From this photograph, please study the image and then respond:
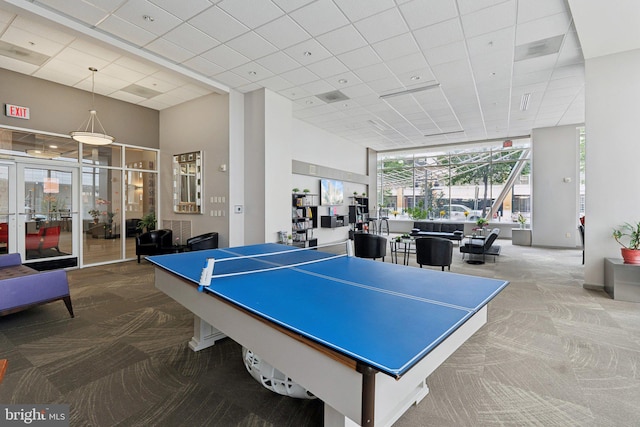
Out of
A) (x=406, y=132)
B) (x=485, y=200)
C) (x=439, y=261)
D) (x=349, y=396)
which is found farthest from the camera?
(x=485, y=200)

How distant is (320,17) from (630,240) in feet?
18.4

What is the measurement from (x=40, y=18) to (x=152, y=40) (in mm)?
1271

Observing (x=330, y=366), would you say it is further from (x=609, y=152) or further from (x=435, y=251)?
(x=609, y=152)

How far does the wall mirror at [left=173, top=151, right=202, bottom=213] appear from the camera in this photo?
7.11 metres

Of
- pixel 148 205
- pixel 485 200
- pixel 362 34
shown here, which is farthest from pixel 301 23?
pixel 485 200

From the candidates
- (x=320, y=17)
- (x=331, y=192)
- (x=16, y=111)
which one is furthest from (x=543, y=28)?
(x=16, y=111)

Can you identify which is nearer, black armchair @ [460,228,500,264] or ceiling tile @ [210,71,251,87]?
ceiling tile @ [210,71,251,87]

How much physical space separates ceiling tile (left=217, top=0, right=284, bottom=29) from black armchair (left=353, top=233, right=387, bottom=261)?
12.3ft

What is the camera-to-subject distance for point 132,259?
24.4ft

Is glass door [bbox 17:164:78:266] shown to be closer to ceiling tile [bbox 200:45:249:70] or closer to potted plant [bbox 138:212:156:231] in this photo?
potted plant [bbox 138:212:156:231]

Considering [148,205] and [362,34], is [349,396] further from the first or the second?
[148,205]

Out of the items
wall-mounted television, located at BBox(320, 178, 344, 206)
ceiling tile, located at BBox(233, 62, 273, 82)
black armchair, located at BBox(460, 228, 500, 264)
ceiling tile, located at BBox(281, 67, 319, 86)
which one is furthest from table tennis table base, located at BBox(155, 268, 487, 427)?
wall-mounted television, located at BBox(320, 178, 344, 206)

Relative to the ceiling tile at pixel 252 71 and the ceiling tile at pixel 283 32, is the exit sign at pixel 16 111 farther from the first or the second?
the ceiling tile at pixel 283 32

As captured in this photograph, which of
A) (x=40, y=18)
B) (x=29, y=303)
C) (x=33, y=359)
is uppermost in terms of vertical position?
(x=40, y=18)
